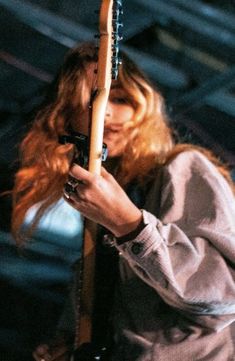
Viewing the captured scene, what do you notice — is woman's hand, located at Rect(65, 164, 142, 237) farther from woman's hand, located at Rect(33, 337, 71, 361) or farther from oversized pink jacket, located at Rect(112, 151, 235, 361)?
woman's hand, located at Rect(33, 337, 71, 361)

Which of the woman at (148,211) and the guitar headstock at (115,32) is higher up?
the guitar headstock at (115,32)

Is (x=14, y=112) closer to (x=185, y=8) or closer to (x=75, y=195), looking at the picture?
(x=185, y=8)

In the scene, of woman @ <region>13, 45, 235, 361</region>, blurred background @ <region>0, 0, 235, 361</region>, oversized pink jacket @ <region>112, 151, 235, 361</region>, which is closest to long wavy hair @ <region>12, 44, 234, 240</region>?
woman @ <region>13, 45, 235, 361</region>

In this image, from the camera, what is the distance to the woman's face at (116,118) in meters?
1.13

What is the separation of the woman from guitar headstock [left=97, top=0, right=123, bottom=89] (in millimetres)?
119

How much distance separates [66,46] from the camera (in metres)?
1.68

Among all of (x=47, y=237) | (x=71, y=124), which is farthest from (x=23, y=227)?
(x=47, y=237)

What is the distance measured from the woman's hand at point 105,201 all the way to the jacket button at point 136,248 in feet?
0.08

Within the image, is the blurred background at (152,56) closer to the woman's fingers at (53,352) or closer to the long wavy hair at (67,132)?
the long wavy hair at (67,132)

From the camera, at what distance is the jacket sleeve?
851mm

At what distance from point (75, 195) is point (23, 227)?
60 centimetres

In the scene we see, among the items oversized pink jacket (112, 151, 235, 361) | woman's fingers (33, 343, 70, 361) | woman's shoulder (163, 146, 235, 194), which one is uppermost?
woman's shoulder (163, 146, 235, 194)

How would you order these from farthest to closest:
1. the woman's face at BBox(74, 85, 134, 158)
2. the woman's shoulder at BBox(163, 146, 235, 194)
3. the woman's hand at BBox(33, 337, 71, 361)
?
1. the woman's hand at BBox(33, 337, 71, 361)
2. the woman's face at BBox(74, 85, 134, 158)
3. the woman's shoulder at BBox(163, 146, 235, 194)

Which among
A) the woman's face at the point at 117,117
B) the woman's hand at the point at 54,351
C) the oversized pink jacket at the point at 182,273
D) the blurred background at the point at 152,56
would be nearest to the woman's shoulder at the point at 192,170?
the oversized pink jacket at the point at 182,273
